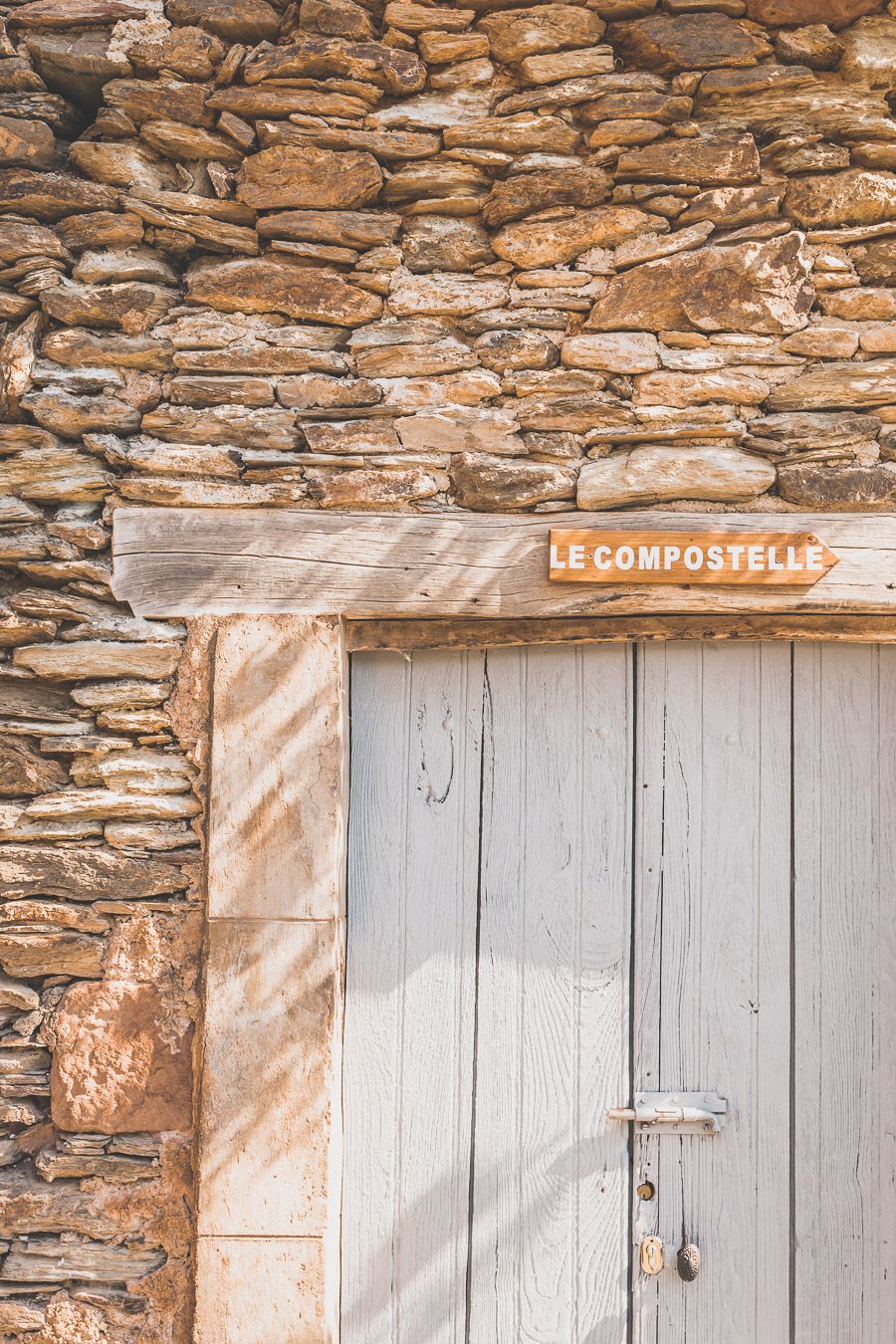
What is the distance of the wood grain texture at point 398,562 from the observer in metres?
2.20

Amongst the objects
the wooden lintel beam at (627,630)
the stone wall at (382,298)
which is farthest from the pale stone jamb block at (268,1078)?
the wooden lintel beam at (627,630)

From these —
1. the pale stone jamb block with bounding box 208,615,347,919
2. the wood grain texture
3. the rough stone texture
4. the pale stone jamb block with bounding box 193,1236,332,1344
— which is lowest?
the pale stone jamb block with bounding box 193,1236,332,1344

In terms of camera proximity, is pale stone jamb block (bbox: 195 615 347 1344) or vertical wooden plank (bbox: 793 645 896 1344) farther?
vertical wooden plank (bbox: 793 645 896 1344)

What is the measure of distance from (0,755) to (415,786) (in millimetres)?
951

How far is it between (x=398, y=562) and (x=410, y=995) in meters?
1.02

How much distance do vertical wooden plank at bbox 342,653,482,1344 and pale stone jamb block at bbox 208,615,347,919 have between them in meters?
0.14

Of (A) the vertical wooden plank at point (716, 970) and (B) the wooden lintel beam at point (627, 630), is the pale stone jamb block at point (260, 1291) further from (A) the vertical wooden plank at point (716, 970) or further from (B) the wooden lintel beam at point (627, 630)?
(B) the wooden lintel beam at point (627, 630)

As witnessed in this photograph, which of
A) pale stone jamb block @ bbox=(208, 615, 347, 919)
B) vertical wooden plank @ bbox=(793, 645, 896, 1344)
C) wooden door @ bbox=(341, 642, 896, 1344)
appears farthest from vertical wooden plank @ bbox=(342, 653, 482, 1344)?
vertical wooden plank @ bbox=(793, 645, 896, 1344)

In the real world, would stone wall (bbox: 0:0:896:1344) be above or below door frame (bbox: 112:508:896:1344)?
above

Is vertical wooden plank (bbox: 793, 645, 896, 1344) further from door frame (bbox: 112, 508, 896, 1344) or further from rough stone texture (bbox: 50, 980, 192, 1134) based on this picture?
rough stone texture (bbox: 50, 980, 192, 1134)

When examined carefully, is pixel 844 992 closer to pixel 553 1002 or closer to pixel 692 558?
pixel 553 1002

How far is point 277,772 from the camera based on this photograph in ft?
7.16

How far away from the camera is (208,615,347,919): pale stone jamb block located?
7.08ft

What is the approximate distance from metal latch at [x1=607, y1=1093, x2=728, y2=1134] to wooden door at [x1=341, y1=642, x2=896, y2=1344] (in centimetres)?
3
